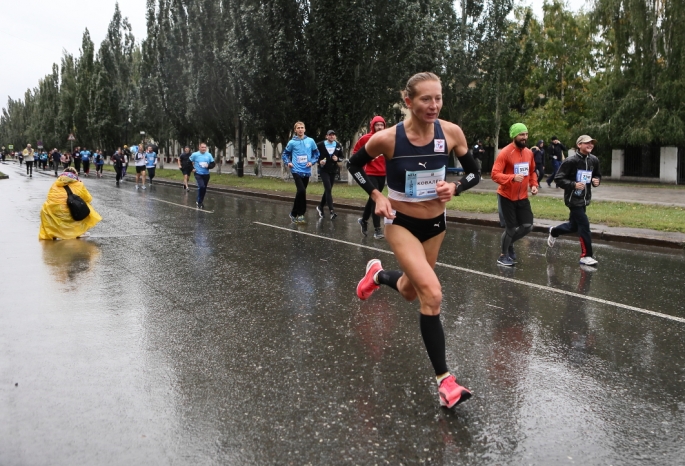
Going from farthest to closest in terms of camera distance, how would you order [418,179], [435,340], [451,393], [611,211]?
[611,211]
[418,179]
[435,340]
[451,393]

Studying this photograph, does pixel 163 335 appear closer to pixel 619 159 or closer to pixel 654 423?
pixel 654 423

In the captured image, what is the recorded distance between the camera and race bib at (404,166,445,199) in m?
4.25

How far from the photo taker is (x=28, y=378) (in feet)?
14.0

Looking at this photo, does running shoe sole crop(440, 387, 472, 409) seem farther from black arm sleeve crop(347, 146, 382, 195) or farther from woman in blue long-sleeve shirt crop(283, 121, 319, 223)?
woman in blue long-sleeve shirt crop(283, 121, 319, 223)

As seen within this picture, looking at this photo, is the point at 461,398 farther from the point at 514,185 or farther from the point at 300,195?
the point at 300,195

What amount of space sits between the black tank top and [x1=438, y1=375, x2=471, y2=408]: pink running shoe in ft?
3.91

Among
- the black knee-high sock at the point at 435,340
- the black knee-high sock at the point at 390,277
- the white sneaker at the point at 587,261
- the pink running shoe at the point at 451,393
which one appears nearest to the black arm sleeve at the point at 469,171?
the black knee-high sock at the point at 390,277

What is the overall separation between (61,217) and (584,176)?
861 centimetres

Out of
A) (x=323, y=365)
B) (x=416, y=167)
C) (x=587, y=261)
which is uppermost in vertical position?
(x=416, y=167)

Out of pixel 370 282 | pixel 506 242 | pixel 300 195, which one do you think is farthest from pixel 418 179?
pixel 300 195

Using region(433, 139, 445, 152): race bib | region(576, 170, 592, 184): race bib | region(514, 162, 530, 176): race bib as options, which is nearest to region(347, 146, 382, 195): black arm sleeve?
region(433, 139, 445, 152): race bib

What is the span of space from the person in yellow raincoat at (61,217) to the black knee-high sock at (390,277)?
7.92 m

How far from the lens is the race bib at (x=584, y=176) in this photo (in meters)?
8.94

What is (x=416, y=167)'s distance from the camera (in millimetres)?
4258
